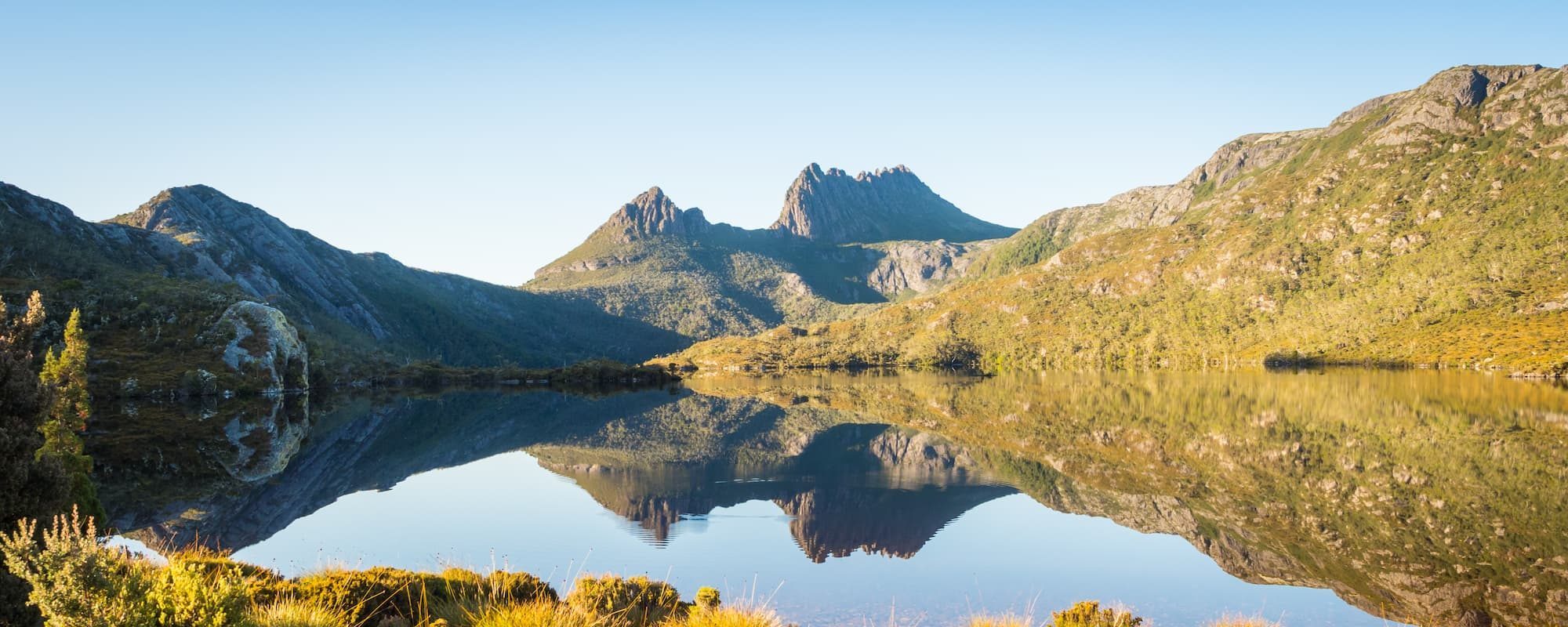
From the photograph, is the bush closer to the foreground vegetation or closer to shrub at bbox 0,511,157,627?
the foreground vegetation

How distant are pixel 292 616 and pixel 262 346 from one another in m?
119

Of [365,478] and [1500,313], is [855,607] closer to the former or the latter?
[365,478]

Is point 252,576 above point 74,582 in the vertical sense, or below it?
below

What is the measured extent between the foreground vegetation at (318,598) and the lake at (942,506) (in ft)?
13.1

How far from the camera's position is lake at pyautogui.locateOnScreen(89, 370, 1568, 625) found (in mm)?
20234

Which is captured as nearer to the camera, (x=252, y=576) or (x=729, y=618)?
(x=729, y=618)

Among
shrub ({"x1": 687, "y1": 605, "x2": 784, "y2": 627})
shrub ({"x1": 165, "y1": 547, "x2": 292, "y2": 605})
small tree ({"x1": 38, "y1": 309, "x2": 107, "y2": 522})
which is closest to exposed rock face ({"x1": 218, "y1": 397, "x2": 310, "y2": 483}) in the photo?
small tree ({"x1": 38, "y1": 309, "x2": 107, "y2": 522})

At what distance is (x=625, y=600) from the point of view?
13.6 metres

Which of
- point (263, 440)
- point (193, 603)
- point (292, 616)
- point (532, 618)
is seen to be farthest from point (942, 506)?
point (263, 440)

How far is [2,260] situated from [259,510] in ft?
471

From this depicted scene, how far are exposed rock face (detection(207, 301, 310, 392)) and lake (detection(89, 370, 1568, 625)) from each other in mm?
41382

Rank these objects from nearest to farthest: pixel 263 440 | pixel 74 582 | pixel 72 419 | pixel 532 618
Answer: pixel 74 582
pixel 532 618
pixel 72 419
pixel 263 440

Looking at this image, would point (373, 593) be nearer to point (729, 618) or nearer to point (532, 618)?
point (532, 618)

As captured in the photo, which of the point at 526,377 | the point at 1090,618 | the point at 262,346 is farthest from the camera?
the point at 526,377
